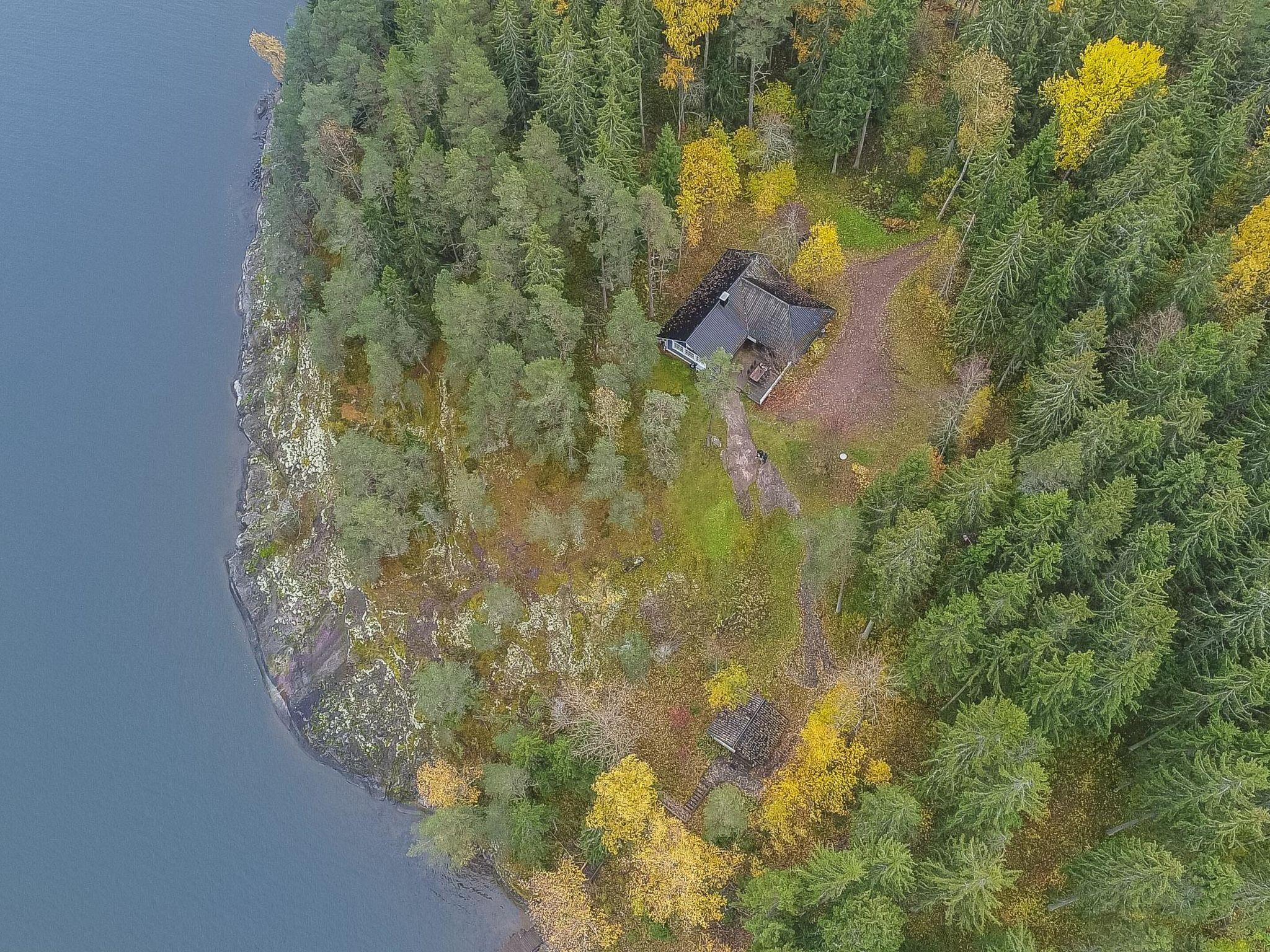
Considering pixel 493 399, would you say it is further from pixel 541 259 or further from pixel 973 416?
pixel 973 416

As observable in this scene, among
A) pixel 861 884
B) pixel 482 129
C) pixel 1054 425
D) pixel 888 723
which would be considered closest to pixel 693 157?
pixel 482 129

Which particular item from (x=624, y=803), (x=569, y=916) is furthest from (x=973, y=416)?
(x=569, y=916)

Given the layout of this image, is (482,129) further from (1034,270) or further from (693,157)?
(1034,270)

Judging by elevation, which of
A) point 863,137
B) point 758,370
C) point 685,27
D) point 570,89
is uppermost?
point 685,27

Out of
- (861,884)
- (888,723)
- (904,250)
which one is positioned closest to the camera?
(861,884)

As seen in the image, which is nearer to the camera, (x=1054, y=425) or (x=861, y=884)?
(x=861, y=884)

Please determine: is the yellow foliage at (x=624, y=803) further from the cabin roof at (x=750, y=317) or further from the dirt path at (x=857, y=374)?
the cabin roof at (x=750, y=317)

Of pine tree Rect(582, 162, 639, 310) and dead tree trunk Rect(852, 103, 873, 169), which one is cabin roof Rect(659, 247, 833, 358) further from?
dead tree trunk Rect(852, 103, 873, 169)
